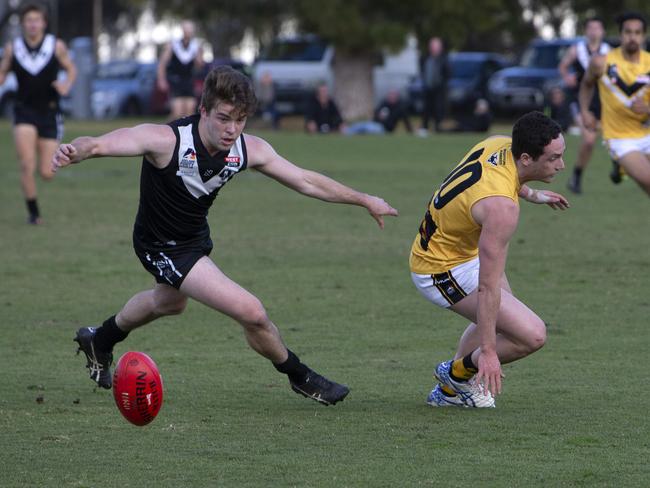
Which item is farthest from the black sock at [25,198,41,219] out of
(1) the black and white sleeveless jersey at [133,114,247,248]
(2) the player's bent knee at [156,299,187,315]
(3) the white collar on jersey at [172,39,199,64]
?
(3) the white collar on jersey at [172,39,199,64]

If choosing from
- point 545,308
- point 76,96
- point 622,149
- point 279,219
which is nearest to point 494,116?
point 76,96

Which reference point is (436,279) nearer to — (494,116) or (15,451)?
(15,451)

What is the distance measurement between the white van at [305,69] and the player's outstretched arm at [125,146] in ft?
100

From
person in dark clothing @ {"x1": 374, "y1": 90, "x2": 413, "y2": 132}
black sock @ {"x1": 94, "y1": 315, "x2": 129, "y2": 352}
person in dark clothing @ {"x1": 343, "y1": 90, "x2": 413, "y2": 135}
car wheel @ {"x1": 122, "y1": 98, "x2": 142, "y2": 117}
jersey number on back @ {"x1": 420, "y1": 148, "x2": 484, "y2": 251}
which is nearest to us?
jersey number on back @ {"x1": 420, "y1": 148, "x2": 484, "y2": 251}

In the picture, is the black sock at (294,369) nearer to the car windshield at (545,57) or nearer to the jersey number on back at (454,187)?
the jersey number on back at (454,187)

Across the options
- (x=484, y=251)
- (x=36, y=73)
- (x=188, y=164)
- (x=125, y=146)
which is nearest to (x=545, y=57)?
(x=36, y=73)

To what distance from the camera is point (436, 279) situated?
682 cm

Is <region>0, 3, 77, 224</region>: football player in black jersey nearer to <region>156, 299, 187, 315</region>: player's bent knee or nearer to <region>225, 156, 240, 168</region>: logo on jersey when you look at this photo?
<region>156, 299, 187, 315</region>: player's bent knee

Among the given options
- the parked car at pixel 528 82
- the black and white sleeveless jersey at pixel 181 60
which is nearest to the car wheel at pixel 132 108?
the parked car at pixel 528 82

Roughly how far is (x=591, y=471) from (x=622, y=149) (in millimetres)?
6648

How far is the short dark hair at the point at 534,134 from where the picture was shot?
6.39 meters

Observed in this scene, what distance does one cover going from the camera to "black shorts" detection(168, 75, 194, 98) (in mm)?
22219

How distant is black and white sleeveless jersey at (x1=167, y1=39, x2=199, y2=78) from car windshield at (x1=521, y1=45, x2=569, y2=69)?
16.8 metres

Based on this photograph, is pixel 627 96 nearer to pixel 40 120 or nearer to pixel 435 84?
pixel 40 120
